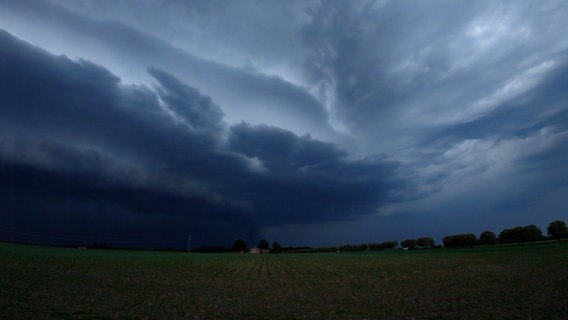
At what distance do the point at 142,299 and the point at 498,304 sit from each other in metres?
19.8

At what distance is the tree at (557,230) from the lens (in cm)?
16012

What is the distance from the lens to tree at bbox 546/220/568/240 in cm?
16012

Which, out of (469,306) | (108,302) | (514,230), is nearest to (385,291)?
(469,306)

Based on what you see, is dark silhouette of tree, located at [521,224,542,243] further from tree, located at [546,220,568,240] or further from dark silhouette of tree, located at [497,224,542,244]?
tree, located at [546,220,568,240]

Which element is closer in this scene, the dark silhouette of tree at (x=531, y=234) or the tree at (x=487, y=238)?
the dark silhouette of tree at (x=531, y=234)

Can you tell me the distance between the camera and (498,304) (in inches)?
701

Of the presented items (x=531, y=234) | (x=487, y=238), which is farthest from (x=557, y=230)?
(x=487, y=238)

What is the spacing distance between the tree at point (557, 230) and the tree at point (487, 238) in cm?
2533

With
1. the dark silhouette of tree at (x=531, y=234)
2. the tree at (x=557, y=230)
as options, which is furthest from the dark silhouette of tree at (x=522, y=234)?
the tree at (x=557, y=230)

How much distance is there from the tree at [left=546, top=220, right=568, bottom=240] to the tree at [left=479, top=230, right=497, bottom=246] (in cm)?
2533

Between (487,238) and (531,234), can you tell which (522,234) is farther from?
(487,238)

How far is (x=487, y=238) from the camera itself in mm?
186875

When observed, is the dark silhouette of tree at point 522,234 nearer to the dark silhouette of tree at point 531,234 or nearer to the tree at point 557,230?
the dark silhouette of tree at point 531,234

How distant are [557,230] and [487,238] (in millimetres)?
32120
